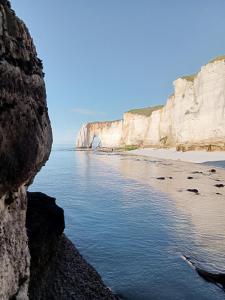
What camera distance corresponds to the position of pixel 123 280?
8.22 metres

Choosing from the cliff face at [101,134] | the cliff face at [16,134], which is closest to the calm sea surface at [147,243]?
the cliff face at [16,134]

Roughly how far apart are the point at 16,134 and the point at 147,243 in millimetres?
8797

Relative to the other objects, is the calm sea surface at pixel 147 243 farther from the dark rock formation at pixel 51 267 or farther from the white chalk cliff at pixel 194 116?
the white chalk cliff at pixel 194 116

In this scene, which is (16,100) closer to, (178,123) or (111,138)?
(178,123)

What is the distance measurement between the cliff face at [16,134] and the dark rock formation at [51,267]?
1.44 metres

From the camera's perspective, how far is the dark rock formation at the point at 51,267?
582 centimetres

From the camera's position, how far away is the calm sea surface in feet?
25.9

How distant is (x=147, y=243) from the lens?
11.2 meters

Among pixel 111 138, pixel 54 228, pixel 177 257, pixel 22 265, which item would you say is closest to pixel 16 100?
pixel 22 265

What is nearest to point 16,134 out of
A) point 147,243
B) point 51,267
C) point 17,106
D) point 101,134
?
point 17,106

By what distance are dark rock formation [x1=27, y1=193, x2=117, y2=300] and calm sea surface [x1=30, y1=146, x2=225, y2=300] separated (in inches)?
36.8

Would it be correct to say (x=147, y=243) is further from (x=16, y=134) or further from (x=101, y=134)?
(x=101, y=134)

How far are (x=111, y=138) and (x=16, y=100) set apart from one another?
141435 mm

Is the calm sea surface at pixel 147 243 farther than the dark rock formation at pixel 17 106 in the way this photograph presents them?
Yes
